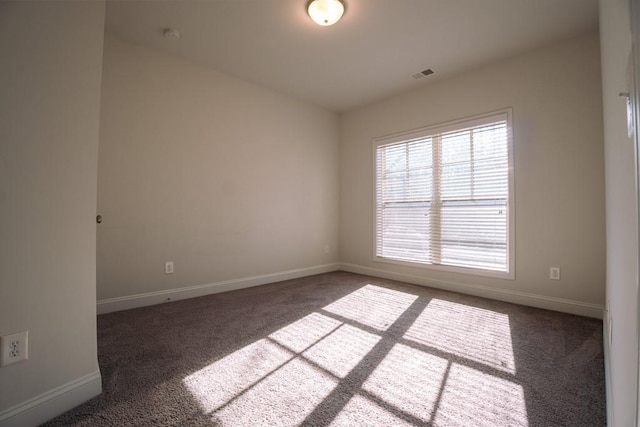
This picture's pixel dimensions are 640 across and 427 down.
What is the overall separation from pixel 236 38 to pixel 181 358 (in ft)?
9.09

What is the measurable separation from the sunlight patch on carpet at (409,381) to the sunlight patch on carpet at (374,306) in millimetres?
479

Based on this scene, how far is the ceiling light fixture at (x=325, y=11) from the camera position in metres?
2.21

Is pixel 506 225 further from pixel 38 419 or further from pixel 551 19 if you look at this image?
pixel 38 419

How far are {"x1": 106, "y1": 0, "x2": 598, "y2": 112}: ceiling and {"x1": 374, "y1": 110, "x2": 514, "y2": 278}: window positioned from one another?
2.52 feet

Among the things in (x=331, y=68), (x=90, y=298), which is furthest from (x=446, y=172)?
(x=90, y=298)

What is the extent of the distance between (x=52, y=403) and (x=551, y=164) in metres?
3.97

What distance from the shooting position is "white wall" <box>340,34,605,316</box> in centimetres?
253

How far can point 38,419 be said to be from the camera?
3.92ft

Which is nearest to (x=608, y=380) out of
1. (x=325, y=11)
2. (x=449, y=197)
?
(x=449, y=197)

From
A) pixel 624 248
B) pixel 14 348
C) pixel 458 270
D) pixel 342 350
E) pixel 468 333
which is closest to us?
pixel 624 248

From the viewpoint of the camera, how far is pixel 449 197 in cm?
346

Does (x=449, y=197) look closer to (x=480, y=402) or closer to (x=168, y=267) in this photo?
(x=480, y=402)

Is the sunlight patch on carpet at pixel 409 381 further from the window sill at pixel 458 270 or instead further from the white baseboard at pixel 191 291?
the white baseboard at pixel 191 291

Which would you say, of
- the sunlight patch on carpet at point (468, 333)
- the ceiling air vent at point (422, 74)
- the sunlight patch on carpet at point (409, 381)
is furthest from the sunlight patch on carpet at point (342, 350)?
the ceiling air vent at point (422, 74)
